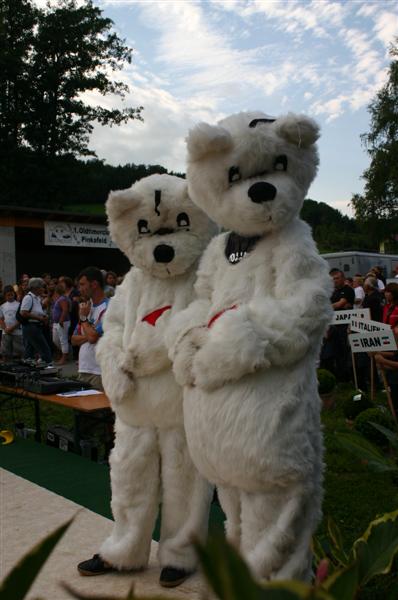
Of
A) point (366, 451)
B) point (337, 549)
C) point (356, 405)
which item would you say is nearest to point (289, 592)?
point (337, 549)

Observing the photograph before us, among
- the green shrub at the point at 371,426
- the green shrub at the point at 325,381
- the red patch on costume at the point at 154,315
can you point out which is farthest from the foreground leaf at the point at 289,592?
the green shrub at the point at 325,381

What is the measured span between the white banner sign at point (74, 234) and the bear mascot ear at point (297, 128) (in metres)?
14.6

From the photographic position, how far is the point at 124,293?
3109mm

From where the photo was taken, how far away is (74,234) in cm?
1714

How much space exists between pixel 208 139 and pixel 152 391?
3.70 feet

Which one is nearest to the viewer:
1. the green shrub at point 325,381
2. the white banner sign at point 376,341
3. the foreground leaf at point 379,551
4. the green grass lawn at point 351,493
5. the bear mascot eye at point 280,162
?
the foreground leaf at point 379,551

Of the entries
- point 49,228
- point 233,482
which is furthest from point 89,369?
point 49,228

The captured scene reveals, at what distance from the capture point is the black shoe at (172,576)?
2703 mm

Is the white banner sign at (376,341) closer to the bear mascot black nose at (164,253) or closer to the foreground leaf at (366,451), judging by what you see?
the bear mascot black nose at (164,253)

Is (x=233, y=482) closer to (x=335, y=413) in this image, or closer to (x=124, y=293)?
(x=124, y=293)

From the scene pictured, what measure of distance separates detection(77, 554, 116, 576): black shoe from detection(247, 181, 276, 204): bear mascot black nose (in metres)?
1.83

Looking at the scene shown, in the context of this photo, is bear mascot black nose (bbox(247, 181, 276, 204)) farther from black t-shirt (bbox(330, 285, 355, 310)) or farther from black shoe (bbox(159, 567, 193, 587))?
black t-shirt (bbox(330, 285, 355, 310))

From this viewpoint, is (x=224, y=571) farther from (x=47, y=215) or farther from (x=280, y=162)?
(x=47, y=215)

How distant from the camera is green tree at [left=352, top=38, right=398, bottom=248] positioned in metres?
24.0
